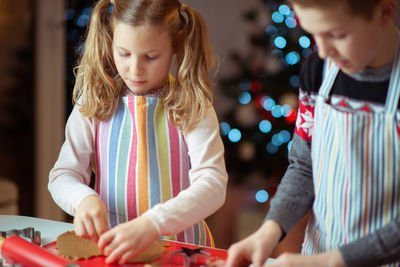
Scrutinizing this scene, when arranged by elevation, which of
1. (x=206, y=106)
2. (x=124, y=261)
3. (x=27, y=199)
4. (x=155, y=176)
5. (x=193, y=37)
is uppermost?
(x=193, y=37)

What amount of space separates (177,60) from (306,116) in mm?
367

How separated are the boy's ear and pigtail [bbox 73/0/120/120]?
25.7 inches

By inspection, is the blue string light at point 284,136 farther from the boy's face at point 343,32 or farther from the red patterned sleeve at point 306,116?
the boy's face at point 343,32

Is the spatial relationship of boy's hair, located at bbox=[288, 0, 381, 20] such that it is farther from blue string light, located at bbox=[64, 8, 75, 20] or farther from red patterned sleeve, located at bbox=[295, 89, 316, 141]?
→ blue string light, located at bbox=[64, 8, 75, 20]

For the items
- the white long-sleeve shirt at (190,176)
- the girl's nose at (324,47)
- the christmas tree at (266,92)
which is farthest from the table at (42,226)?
the christmas tree at (266,92)

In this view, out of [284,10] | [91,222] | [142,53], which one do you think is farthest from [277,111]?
[91,222]

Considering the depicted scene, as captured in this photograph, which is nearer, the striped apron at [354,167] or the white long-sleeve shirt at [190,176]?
the striped apron at [354,167]

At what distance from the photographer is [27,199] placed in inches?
124

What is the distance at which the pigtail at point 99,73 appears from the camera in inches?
47.6

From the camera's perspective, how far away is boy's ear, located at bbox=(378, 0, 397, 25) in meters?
0.77

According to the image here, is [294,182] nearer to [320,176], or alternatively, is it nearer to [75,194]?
[320,176]

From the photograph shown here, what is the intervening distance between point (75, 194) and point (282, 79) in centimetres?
186

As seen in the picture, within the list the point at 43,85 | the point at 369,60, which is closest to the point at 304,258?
the point at 369,60

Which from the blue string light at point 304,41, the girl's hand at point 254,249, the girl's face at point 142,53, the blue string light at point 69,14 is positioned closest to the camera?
the girl's hand at point 254,249
